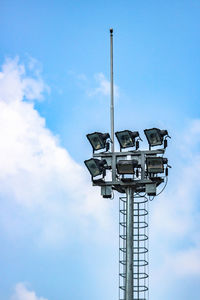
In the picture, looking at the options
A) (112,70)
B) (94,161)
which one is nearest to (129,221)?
(94,161)

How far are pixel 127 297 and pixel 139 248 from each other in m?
2.57

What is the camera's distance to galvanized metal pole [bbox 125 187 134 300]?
35.8 meters

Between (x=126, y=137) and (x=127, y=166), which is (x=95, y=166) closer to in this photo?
(x=127, y=166)

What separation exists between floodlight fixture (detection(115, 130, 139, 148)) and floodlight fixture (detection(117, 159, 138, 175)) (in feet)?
3.53

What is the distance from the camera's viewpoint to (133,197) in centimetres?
3709

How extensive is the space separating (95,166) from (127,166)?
Answer: 170 cm

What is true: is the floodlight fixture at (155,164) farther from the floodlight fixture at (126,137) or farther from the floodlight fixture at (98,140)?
the floodlight fixture at (98,140)

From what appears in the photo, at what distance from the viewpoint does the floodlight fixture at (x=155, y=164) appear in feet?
119

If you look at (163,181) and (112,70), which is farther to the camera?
(112,70)

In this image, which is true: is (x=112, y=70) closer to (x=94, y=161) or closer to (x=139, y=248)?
(x=94, y=161)

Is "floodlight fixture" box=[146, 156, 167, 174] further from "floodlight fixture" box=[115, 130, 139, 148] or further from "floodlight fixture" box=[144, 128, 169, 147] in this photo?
"floodlight fixture" box=[115, 130, 139, 148]

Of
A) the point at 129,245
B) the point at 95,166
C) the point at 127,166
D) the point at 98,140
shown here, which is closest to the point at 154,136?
the point at 127,166

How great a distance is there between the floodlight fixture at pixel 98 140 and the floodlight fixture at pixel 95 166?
2.89ft

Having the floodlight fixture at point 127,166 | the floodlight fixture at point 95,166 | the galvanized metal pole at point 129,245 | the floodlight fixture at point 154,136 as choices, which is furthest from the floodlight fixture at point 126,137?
the galvanized metal pole at point 129,245
